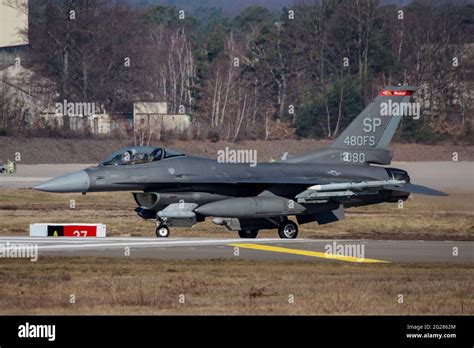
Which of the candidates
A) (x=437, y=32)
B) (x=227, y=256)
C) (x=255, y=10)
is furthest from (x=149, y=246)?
(x=255, y=10)

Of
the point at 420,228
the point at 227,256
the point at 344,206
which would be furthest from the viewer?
the point at 420,228

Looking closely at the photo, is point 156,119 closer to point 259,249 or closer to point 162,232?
point 162,232

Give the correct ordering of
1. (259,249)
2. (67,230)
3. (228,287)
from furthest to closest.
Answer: (67,230), (259,249), (228,287)

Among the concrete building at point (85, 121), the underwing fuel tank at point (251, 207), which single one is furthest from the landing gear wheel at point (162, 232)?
the concrete building at point (85, 121)

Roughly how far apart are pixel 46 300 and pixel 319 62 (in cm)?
6033

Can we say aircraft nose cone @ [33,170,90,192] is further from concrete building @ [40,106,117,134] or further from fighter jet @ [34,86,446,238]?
concrete building @ [40,106,117,134]

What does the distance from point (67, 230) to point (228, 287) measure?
10.3m

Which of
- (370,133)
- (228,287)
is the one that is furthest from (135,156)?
(228,287)

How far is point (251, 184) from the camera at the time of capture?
97.7 feet

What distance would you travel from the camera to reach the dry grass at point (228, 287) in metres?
17.6

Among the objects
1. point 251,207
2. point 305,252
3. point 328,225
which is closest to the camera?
point 305,252

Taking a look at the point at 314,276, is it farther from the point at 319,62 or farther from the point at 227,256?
the point at 319,62
